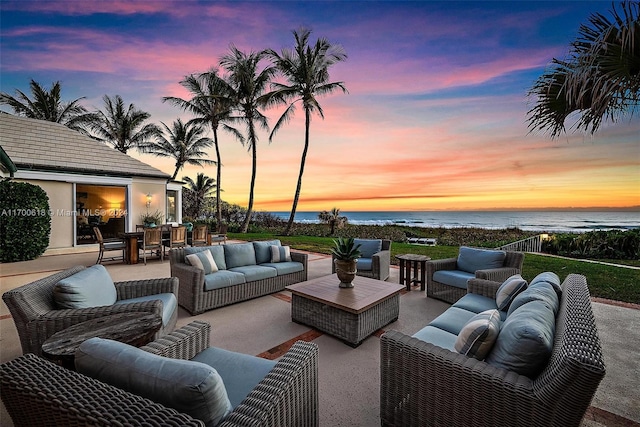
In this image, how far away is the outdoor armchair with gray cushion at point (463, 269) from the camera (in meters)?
3.79

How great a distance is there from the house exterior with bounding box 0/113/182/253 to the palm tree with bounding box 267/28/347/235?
6172mm

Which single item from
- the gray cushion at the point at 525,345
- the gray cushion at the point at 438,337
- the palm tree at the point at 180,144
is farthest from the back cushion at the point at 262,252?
the palm tree at the point at 180,144

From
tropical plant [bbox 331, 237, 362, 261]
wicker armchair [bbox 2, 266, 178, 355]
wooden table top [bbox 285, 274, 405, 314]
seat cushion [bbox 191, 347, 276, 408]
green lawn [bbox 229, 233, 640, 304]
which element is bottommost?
green lawn [bbox 229, 233, 640, 304]

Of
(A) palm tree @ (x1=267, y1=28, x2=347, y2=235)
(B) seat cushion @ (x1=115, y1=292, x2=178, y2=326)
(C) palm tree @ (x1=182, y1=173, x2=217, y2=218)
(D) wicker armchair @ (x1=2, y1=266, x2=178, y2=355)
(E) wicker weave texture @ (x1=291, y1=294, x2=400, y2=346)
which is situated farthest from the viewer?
(C) palm tree @ (x1=182, y1=173, x2=217, y2=218)

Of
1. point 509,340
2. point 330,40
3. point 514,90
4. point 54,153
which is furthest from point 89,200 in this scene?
point 514,90

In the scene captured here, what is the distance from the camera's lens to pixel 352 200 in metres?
23.3

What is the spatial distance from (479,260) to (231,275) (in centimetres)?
374

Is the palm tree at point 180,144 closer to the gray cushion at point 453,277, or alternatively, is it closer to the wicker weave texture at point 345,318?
the wicker weave texture at point 345,318

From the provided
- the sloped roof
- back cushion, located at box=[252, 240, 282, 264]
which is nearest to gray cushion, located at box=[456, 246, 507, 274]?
back cushion, located at box=[252, 240, 282, 264]

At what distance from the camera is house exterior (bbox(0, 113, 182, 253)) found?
8141 mm

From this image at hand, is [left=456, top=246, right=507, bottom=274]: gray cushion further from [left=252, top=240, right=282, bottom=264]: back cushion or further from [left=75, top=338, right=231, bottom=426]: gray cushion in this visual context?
[left=75, top=338, right=231, bottom=426]: gray cushion

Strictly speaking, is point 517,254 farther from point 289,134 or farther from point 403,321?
point 289,134

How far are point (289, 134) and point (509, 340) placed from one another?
480 inches

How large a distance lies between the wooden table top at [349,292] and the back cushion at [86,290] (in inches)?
75.1
